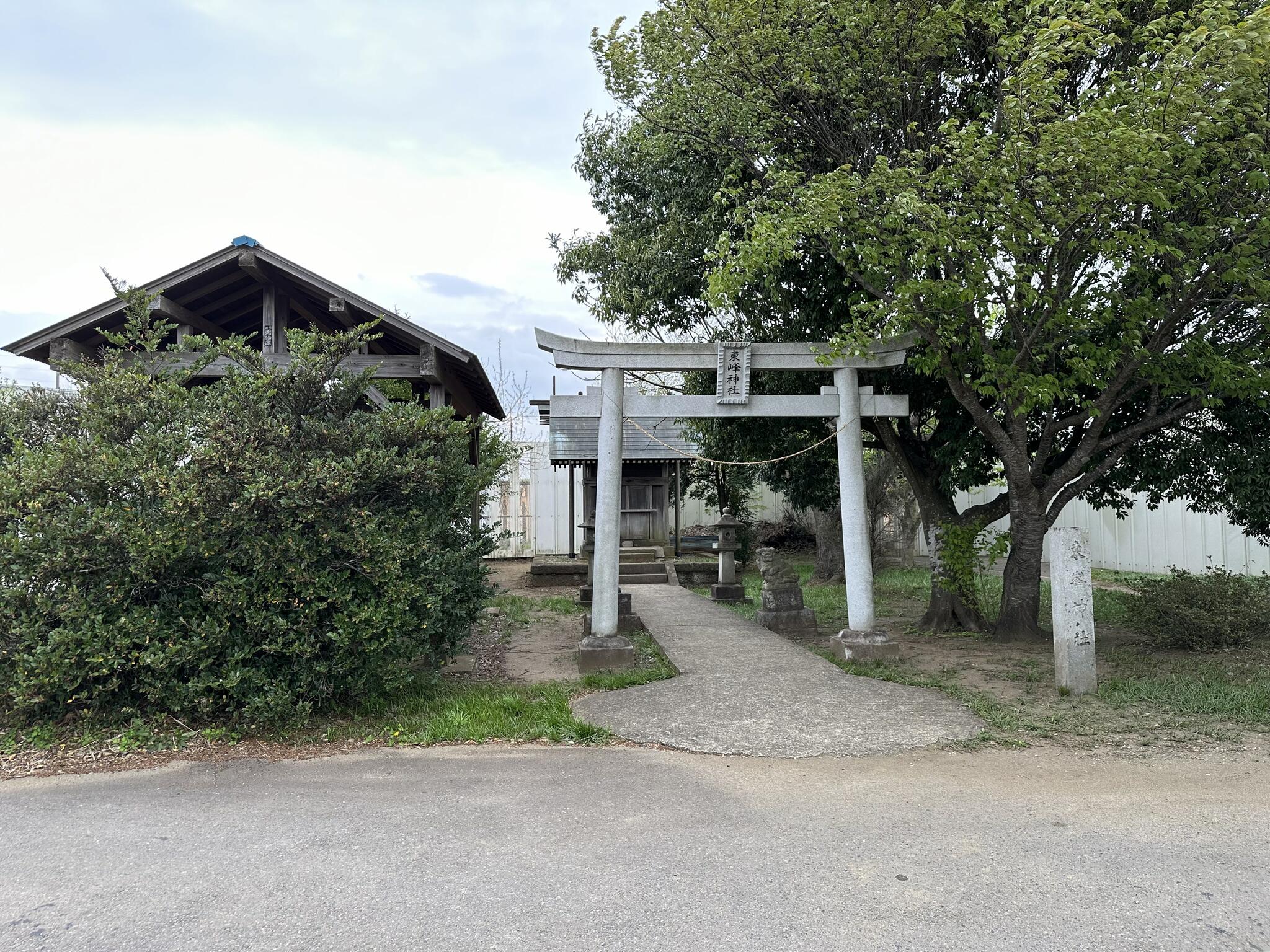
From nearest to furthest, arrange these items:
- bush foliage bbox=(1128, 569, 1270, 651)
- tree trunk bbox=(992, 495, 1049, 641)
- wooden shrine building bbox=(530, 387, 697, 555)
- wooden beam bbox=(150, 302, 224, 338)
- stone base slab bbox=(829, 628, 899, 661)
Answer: stone base slab bbox=(829, 628, 899, 661) < bush foliage bbox=(1128, 569, 1270, 651) < tree trunk bbox=(992, 495, 1049, 641) < wooden beam bbox=(150, 302, 224, 338) < wooden shrine building bbox=(530, 387, 697, 555)

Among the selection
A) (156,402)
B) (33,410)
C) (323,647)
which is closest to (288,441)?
(156,402)

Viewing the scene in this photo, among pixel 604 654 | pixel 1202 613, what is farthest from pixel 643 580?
pixel 1202 613

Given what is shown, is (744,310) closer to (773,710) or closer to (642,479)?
(773,710)

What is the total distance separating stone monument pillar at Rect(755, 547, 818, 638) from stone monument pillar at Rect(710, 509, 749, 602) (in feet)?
11.4

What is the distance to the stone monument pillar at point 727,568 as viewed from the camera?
50.6 ft

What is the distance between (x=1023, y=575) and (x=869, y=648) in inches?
114

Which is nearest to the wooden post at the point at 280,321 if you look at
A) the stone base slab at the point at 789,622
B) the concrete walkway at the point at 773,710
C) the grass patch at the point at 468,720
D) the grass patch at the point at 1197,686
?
the grass patch at the point at 468,720

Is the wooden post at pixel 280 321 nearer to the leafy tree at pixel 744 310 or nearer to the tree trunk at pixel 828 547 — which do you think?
the leafy tree at pixel 744 310

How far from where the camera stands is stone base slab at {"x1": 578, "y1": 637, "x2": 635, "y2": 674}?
836 cm

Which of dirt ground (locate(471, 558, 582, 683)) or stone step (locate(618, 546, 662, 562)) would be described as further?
stone step (locate(618, 546, 662, 562))

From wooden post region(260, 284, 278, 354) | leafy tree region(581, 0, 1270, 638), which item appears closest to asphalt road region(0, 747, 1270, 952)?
leafy tree region(581, 0, 1270, 638)

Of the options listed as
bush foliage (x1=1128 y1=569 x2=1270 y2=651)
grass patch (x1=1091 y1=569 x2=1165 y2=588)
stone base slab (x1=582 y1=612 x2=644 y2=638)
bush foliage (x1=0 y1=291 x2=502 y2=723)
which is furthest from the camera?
grass patch (x1=1091 y1=569 x2=1165 y2=588)

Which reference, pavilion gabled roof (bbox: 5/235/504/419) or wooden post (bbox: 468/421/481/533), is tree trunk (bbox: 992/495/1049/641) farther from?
pavilion gabled roof (bbox: 5/235/504/419)

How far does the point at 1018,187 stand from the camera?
745 cm
